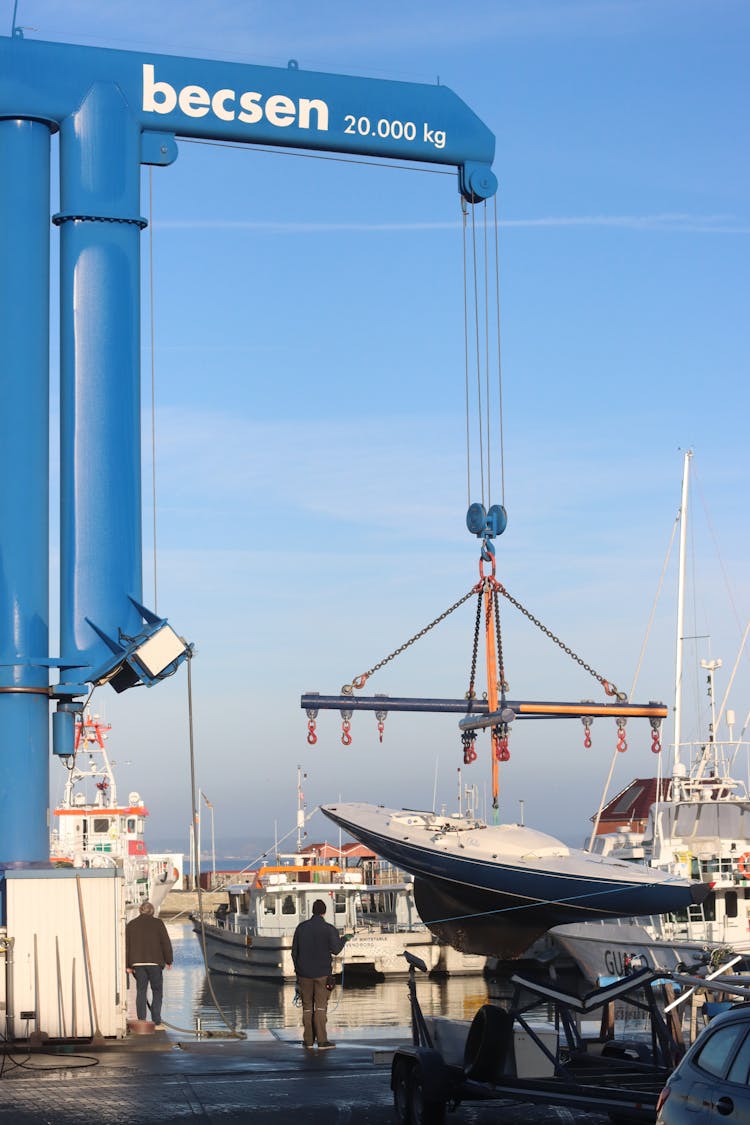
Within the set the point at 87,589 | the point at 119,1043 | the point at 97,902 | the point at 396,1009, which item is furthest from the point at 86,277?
the point at 396,1009

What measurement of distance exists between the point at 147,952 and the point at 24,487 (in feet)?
22.3

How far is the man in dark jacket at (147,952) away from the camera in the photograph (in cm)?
2062

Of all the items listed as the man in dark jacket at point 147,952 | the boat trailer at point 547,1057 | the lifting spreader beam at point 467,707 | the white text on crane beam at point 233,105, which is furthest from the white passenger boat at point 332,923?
the boat trailer at point 547,1057

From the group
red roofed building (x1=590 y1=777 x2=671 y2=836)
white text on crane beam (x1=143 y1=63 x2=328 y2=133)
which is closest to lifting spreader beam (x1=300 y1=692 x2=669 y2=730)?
white text on crane beam (x1=143 y1=63 x2=328 y2=133)

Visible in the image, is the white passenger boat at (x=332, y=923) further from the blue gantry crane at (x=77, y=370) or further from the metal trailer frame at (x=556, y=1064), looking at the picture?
the metal trailer frame at (x=556, y=1064)

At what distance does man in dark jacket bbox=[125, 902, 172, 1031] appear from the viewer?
20.6 meters

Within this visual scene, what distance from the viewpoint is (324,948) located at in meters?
19.3

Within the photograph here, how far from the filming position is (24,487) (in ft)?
67.2

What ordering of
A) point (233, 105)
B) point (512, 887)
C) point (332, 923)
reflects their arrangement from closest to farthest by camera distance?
1. point (512, 887)
2. point (233, 105)
3. point (332, 923)

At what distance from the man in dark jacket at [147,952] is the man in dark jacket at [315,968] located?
7.88 feet

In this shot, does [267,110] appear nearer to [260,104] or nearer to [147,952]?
[260,104]

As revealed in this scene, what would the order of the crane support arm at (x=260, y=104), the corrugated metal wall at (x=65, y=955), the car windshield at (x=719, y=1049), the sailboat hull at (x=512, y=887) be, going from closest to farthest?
1. the car windshield at (x=719, y=1049)
2. the corrugated metal wall at (x=65, y=955)
3. the sailboat hull at (x=512, y=887)
4. the crane support arm at (x=260, y=104)

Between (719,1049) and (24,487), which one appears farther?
(24,487)

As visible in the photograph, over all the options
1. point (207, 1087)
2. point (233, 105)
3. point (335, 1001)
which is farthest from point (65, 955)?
point (335, 1001)
